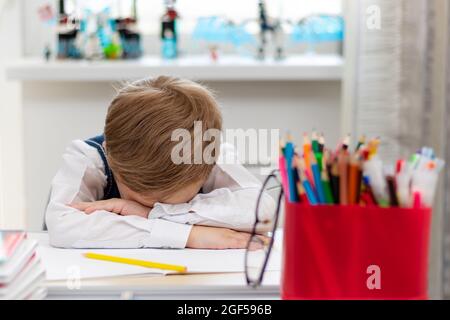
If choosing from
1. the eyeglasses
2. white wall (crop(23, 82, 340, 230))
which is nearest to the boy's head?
the eyeglasses

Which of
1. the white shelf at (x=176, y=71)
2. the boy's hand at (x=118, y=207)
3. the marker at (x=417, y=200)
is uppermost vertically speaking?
the white shelf at (x=176, y=71)

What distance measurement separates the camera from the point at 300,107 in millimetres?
2012

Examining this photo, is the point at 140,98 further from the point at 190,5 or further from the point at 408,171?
the point at 190,5

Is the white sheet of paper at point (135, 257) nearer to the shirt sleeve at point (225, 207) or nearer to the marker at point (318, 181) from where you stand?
the shirt sleeve at point (225, 207)

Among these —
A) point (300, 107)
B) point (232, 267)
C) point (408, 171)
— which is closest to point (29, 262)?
point (232, 267)

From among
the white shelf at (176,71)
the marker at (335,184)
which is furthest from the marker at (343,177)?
the white shelf at (176,71)

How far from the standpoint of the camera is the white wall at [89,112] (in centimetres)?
200

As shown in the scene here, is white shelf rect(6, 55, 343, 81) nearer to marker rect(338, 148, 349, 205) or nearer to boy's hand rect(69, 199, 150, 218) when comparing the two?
boy's hand rect(69, 199, 150, 218)

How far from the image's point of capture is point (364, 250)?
2.09 feet

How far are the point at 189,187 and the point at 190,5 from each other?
123 cm

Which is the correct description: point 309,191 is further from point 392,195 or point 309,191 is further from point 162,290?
point 162,290

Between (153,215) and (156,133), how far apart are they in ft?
0.34

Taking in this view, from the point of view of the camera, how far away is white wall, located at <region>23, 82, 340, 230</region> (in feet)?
6.55

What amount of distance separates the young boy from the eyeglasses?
0.02 meters
